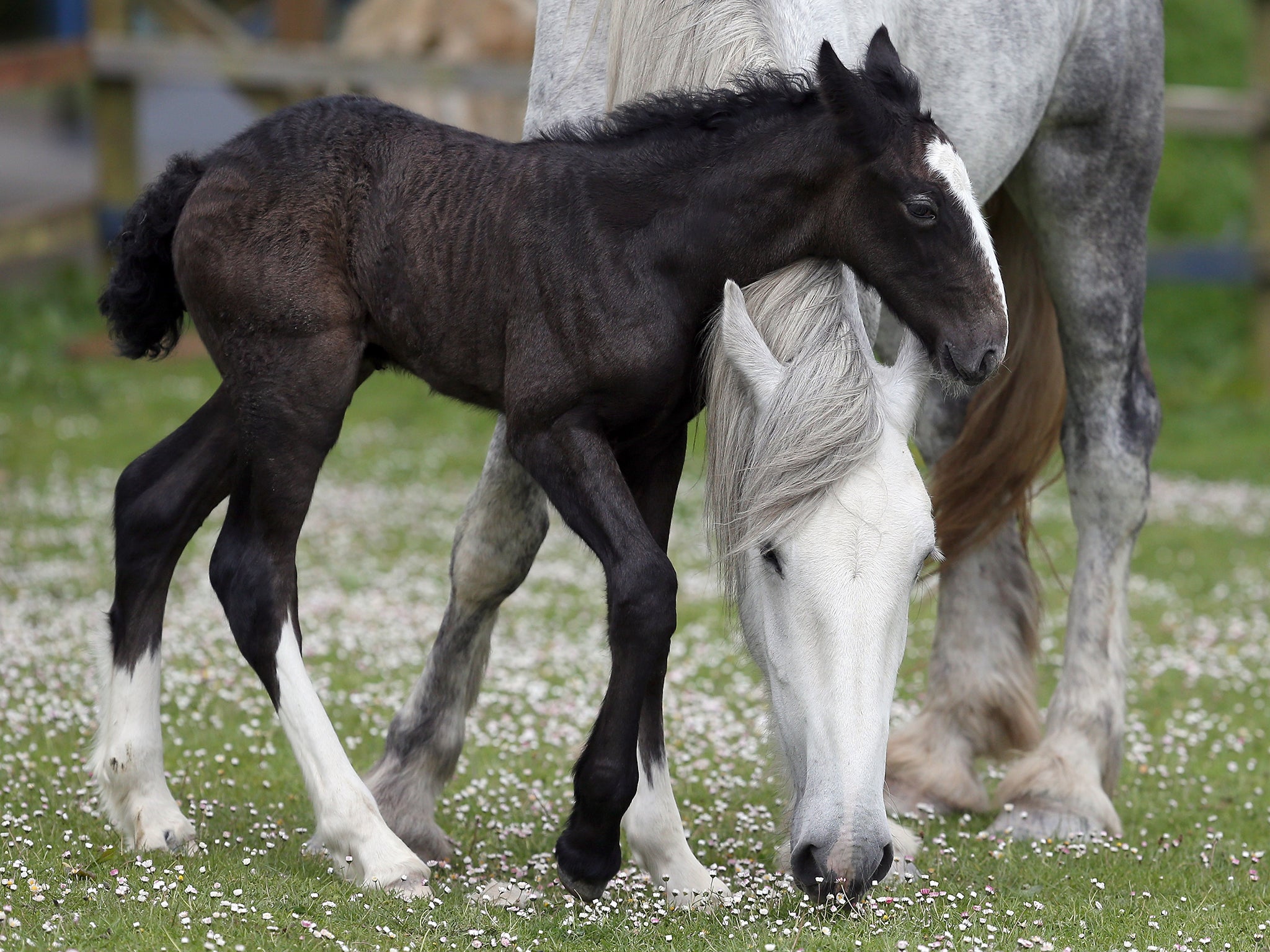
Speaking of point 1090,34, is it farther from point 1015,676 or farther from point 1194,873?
point 1194,873

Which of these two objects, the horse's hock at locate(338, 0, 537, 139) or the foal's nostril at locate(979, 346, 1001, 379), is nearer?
the foal's nostril at locate(979, 346, 1001, 379)

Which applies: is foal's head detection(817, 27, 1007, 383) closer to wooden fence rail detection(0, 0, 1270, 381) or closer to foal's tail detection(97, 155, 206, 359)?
foal's tail detection(97, 155, 206, 359)

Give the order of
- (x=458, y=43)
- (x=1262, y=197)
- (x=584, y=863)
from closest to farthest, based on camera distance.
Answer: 1. (x=584, y=863)
2. (x=1262, y=197)
3. (x=458, y=43)

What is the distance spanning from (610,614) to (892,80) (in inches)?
52.4

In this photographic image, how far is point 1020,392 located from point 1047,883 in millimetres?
2019

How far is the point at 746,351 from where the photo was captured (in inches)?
140

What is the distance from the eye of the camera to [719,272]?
3.68m

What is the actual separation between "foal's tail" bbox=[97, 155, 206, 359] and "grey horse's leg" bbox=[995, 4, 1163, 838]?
2978 millimetres

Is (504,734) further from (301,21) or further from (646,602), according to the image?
(301,21)

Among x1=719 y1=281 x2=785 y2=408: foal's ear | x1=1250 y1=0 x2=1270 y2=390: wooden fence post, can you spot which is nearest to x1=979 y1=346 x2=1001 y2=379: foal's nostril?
x1=719 y1=281 x2=785 y2=408: foal's ear

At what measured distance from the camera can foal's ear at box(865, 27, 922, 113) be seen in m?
3.56

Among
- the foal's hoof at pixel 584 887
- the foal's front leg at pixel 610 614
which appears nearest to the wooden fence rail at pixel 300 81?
the foal's front leg at pixel 610 614

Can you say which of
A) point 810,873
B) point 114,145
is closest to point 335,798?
point 810,873

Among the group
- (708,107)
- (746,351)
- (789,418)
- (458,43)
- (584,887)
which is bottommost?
(584,887)
